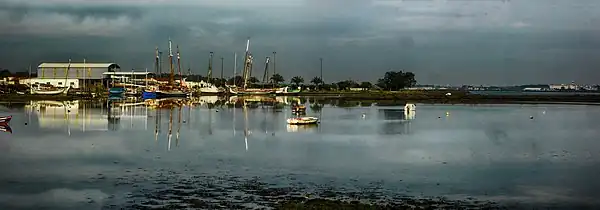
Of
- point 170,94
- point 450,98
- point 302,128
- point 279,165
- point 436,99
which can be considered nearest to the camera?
point 279,165

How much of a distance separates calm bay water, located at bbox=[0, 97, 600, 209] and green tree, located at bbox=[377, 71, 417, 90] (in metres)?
114

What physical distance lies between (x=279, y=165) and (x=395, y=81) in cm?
13384

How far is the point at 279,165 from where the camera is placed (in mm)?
21141

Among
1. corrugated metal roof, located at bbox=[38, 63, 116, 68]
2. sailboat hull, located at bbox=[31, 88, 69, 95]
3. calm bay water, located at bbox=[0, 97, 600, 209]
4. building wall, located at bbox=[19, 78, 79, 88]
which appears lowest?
calm bay water, located at bbox=[0, 97, 600, 209]

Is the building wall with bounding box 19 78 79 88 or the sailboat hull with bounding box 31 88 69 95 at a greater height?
the building wall with bounding box 19 78 79 88

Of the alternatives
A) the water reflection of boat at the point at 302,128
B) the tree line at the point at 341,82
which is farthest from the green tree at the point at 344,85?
the water reflection of boat at the point at 302,128

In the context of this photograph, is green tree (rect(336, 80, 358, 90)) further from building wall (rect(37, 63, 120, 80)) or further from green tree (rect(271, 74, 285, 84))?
building wall (rect(37, 63, 120, 80))

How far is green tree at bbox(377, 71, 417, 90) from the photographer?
152 m

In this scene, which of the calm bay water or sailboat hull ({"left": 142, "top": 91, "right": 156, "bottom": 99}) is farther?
sailboat hull ({"left": 142, "top": 91, "right": 156, "bottom": 99})

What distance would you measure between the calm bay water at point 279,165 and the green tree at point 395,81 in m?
114

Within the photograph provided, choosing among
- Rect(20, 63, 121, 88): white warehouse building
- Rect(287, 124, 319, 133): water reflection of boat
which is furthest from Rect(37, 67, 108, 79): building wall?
Rect(287, 124, 319, 133): water reflection of boat

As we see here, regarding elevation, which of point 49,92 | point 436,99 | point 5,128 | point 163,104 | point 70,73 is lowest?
point 5,128

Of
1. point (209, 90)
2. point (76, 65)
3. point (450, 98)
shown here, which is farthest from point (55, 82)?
point (450, 98)

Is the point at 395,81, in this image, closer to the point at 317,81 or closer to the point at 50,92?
the point at 317,81
